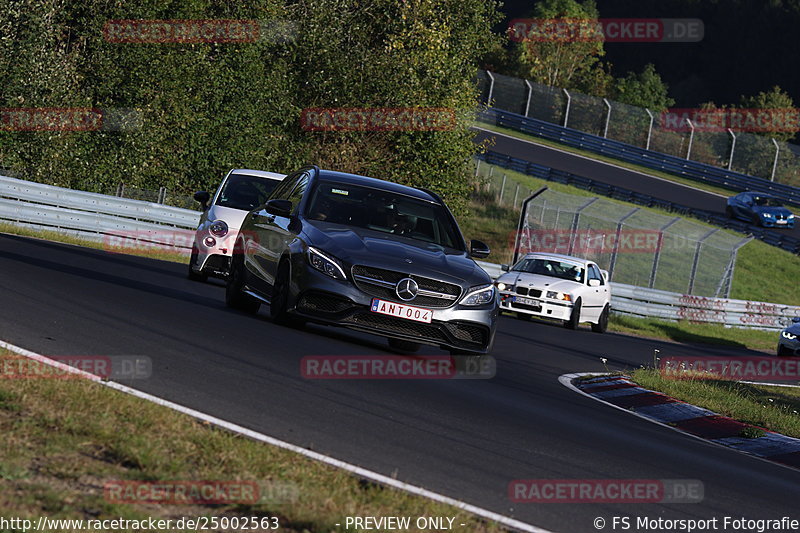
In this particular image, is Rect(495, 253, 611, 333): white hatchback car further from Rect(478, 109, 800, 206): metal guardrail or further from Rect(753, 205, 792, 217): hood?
Rect(478, 109, 800, 206): metal guardrail

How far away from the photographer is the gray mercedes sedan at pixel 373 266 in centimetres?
1073

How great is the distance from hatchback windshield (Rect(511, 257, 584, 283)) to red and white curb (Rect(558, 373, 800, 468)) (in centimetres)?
1030

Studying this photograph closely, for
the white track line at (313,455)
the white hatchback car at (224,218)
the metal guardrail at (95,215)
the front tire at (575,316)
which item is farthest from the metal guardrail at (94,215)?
the white track line at (313,455)

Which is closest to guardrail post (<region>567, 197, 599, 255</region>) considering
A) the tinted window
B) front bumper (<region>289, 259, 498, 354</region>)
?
the tinted window

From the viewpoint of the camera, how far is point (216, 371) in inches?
345

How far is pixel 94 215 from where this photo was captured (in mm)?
24703

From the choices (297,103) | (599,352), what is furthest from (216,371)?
(297,103)

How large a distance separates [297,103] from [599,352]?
1664 centimetres

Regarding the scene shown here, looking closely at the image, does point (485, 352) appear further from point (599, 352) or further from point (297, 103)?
point (297, 103)

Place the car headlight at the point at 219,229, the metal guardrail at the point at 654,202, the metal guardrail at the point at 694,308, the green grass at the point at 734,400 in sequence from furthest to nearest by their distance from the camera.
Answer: the metal guardrail at the point at 654,202 < the metal guardrail at the point at 694,308 < the car headlight at the point at 219,229 < the green grass at the point at 734,400

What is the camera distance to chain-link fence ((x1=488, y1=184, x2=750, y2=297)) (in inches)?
1304

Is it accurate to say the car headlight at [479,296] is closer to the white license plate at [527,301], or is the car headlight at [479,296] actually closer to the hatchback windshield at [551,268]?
the white license plate at [527,301]

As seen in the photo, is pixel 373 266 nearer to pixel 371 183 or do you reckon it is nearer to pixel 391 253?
pixel 391 253

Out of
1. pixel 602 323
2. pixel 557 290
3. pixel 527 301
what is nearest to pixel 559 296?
pixel 557 290
